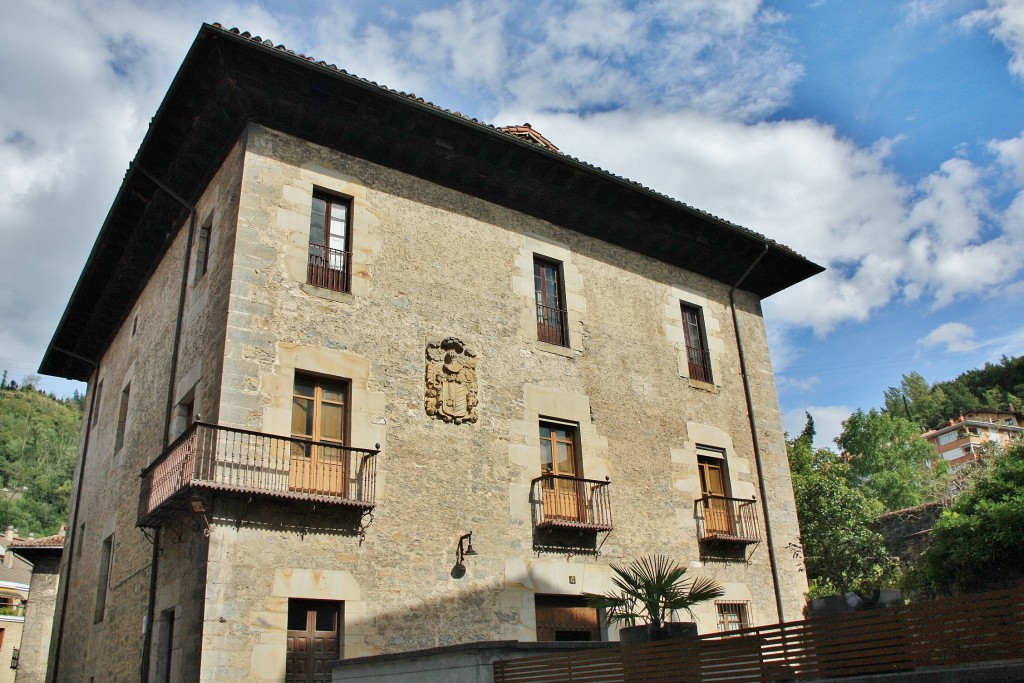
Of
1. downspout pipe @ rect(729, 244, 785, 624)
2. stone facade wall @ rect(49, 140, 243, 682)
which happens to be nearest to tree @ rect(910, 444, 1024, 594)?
downspout pipe @ rect(729, 244, 785, 624)

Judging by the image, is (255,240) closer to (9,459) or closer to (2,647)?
(2,647)

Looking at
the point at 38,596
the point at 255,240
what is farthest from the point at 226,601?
the point at 38,596

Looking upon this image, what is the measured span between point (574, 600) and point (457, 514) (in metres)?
2.40

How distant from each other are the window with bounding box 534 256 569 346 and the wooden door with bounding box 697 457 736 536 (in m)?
3.72

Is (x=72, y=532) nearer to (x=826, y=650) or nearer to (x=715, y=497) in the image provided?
(x=715, y=497)

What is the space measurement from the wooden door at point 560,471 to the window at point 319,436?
342 centimetres

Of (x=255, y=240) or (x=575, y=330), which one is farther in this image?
(x=575, y=330)

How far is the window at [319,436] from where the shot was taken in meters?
10.7

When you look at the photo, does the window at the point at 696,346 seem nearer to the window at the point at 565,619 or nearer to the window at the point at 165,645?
the window at the point at 565,619

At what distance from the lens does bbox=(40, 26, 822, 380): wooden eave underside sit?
39.4ft

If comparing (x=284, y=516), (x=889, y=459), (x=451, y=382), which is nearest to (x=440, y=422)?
(x=451, y=382)

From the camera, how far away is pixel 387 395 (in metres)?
11.9

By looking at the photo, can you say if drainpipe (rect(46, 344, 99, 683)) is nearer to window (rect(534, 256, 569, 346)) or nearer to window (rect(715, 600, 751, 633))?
window (rect(534, 256, 569, 346))

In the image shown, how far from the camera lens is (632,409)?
1477cm
